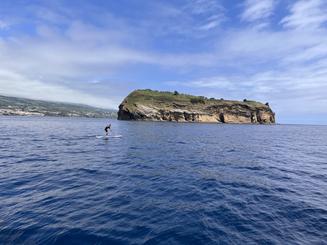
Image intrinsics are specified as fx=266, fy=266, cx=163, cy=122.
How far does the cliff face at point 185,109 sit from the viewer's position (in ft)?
493

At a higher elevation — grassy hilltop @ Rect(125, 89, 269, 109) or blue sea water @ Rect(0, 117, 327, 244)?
grassy hilltop @ Rect(125, 89, 269, 109)

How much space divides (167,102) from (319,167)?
5244 inches

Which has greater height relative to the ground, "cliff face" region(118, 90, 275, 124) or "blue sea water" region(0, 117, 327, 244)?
"cliff face" region(118, 90, 275, 124)

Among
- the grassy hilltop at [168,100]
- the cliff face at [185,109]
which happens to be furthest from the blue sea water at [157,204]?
the grassy hilltop at [168,100]

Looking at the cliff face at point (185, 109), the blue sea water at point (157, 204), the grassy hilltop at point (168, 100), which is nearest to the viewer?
the blue sea water at point (157, 204)

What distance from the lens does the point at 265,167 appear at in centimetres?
2503

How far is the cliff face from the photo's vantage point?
150125 mm

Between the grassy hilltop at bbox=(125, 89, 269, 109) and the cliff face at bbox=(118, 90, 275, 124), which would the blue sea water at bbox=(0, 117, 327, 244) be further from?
the grassy hilltop at bbox=(125, 89, 269, 109)

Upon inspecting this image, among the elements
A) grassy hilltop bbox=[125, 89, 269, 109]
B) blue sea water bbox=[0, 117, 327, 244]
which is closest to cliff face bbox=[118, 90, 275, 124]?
grassy hilltop bbox=[125, 89, 269, 109]

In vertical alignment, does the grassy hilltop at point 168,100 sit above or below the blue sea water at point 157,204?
above

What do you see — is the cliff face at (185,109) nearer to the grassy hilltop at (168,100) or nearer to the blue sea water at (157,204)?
the grassy hilltop at (168,100)

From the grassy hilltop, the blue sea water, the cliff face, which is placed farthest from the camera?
Answer: the grassy hilltop

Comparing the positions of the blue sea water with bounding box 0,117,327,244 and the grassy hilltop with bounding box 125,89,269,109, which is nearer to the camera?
the blue sea water with bounding box 0,117,327,244

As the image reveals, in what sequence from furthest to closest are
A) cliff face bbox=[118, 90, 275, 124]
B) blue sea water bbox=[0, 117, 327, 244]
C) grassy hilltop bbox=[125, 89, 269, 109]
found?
grassy hilltop bbox=[125, 89, 269, 109]
cliff face bbox=[118, 90, 275, 124]
blue sea water bbox=[0, 117, 327, 244]
